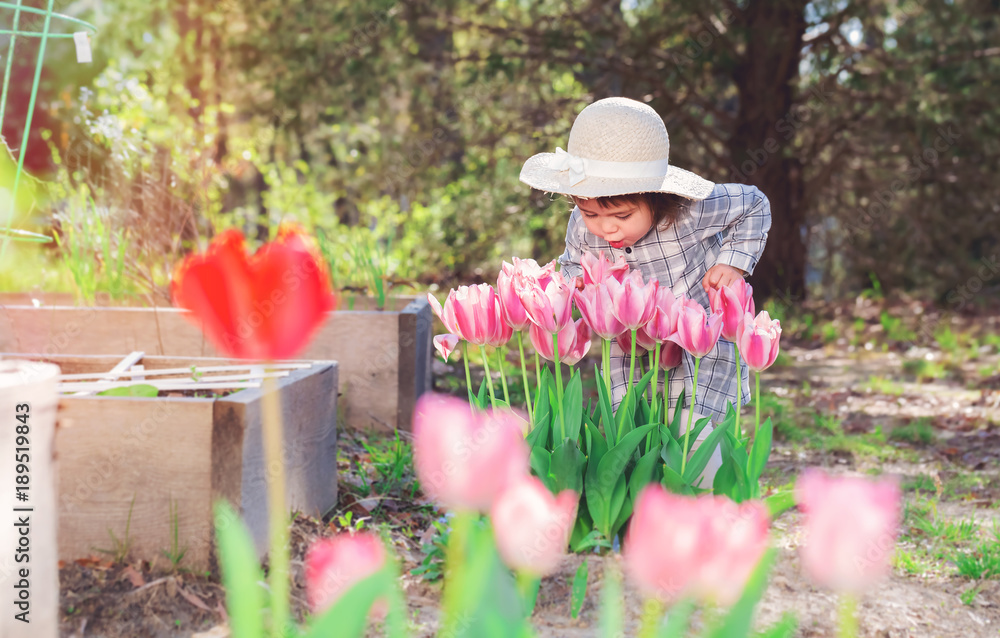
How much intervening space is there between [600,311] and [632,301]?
2.7 inches

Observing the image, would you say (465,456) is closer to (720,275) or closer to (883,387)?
(720,275)

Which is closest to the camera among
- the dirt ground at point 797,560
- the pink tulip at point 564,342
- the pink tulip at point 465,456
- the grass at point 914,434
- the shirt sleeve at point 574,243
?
the pink tulip at point 465,456

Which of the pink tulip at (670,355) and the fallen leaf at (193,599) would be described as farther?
the pink tulip at (670,355)

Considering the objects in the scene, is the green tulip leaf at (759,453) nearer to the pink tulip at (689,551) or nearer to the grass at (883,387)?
the pink tulip at (689,551)

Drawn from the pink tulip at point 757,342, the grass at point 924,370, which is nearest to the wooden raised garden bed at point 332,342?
the pink tulip at point 757,342

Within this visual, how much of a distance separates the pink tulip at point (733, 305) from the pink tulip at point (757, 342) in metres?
0.03

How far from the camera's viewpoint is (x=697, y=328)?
157 centimetres

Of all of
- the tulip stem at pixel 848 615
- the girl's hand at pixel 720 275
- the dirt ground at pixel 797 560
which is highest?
the girl's hand at pixel 720 275

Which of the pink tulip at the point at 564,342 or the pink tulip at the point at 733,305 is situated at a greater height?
the pink tulip at the point at 733,305

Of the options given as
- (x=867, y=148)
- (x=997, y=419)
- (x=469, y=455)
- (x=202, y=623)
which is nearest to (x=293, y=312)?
(x=469, y=455)

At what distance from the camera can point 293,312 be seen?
1.76 ft

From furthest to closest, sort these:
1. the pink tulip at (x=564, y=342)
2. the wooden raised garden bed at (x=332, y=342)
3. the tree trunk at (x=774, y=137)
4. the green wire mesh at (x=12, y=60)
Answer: the tree trunk at (x=774, y=137) < the wooden raised garden bed at (x=332, y=342) < the pink tulip at (x=564, y=342) < the green wire mesh at (x=12, y=60)

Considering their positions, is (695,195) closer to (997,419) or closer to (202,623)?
(202,623)

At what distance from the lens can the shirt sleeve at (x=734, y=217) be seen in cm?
219
